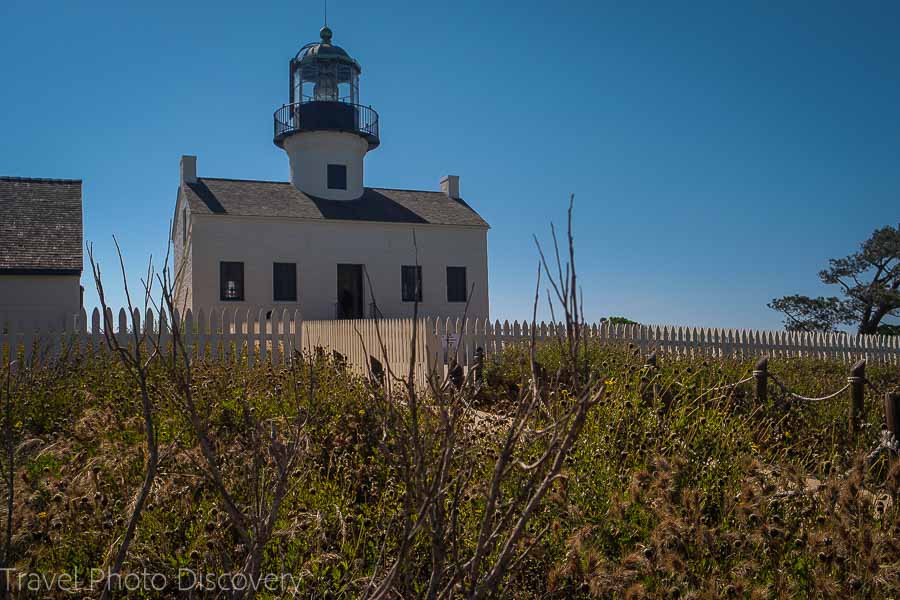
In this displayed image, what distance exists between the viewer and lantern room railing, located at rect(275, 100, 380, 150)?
91.0 feet

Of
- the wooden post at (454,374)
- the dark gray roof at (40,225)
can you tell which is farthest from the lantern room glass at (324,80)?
the wooden post at (454,374)

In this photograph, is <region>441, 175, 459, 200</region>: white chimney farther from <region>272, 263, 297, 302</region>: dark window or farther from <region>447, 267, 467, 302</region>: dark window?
<region>272, 263, 297, 302</region>: dark window

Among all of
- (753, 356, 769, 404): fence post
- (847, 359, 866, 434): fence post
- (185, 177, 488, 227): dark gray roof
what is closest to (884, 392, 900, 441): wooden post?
(847, 359, 866, 434): fence post

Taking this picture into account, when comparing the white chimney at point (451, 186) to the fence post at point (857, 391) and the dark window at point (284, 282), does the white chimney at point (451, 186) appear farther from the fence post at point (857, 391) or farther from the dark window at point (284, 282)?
the fence post at point (857, 391)

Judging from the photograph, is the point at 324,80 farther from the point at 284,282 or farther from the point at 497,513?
the point at 497,513

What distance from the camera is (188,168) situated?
2664 cm

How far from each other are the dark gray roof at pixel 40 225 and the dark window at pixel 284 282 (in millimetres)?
6975

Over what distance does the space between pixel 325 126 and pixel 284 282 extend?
6.36 metres

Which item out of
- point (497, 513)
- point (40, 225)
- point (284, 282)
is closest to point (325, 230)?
point (284, 282)

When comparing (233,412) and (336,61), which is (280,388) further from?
(336,61)

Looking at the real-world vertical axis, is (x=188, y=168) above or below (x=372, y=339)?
above

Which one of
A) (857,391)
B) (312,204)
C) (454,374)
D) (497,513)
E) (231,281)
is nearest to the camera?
(497,513)

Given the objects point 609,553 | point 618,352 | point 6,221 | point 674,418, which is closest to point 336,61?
point 6,221

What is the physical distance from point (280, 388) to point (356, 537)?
10.8 ft
